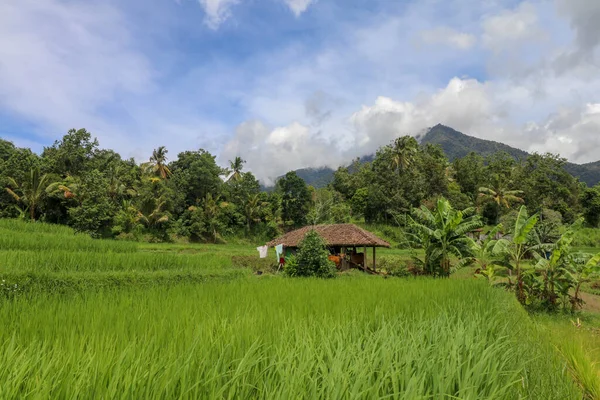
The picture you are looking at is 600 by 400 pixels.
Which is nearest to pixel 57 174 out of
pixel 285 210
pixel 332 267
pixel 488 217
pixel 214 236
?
pixel 214 236

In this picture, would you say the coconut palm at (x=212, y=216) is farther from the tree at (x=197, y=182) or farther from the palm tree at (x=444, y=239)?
the palm tree at (x=444, y=239)

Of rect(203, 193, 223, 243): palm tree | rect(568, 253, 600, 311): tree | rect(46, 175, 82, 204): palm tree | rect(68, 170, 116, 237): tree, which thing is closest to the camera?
rect(568, 253, 600, 311): tree

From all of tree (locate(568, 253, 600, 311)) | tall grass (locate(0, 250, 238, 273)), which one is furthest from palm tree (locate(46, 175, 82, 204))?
tree (locate(568, 253, 600, 311))

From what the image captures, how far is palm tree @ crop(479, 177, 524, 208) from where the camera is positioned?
111 feet

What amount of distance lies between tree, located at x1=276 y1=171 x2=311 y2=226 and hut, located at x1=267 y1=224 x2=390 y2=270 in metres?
13.3

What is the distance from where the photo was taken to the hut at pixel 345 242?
636 inches

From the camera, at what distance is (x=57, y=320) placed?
316 centimetres

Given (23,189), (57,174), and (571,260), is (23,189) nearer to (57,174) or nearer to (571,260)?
(57,174)

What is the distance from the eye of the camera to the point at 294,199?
108ft

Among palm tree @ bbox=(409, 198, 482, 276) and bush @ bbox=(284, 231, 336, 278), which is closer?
palm tree @ bbox=(409, 198, 482, 276)

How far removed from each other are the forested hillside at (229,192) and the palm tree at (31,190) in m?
0.07

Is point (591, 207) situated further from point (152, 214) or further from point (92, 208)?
point (92, 208)

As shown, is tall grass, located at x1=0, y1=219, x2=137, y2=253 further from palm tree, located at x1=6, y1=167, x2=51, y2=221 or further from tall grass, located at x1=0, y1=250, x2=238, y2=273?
palm tree, located at x1=6, y1=167, x2=51, y2=221

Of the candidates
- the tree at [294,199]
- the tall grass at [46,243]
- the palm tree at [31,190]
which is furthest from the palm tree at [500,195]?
the palm tree at [31,190]
